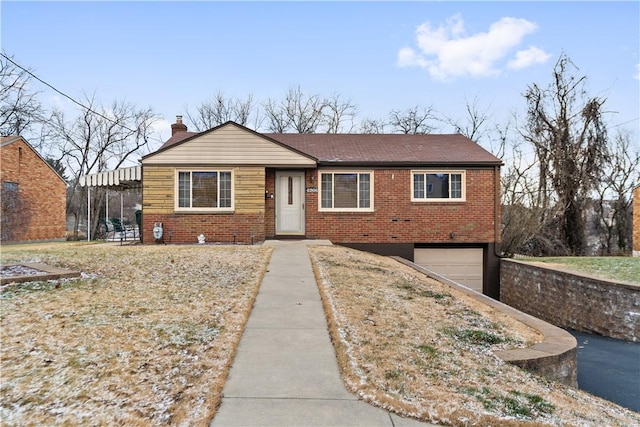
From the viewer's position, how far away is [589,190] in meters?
24.6

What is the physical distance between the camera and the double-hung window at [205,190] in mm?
13430

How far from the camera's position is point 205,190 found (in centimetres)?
1348

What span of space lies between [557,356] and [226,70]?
58.5 feet

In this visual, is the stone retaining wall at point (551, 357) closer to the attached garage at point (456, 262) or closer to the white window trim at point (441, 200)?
the white window trim at point (441, 200)

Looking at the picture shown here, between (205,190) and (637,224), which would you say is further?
(637,224)

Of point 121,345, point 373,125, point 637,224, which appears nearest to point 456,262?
point 637,224

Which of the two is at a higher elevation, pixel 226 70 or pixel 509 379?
pixel 226 70

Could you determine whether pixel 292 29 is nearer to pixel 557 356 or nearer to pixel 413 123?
pixel 557 356

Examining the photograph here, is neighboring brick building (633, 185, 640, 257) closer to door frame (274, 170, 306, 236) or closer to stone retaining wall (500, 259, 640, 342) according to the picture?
stone retaining wall (500, 259, 640, 342)

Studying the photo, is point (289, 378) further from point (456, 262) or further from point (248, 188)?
point (456, 262)

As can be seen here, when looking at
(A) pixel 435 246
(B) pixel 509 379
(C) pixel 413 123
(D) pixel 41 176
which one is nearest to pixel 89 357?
(B) pixel 509 379

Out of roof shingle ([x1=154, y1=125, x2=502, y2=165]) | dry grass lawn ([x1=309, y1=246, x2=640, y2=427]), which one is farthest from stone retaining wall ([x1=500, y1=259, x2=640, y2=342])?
dry grass lawn ([x1=309, y1=246, x2=640, y2=427])

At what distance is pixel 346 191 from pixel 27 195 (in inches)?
687

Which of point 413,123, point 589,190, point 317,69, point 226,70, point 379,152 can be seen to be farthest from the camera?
point 413,123
